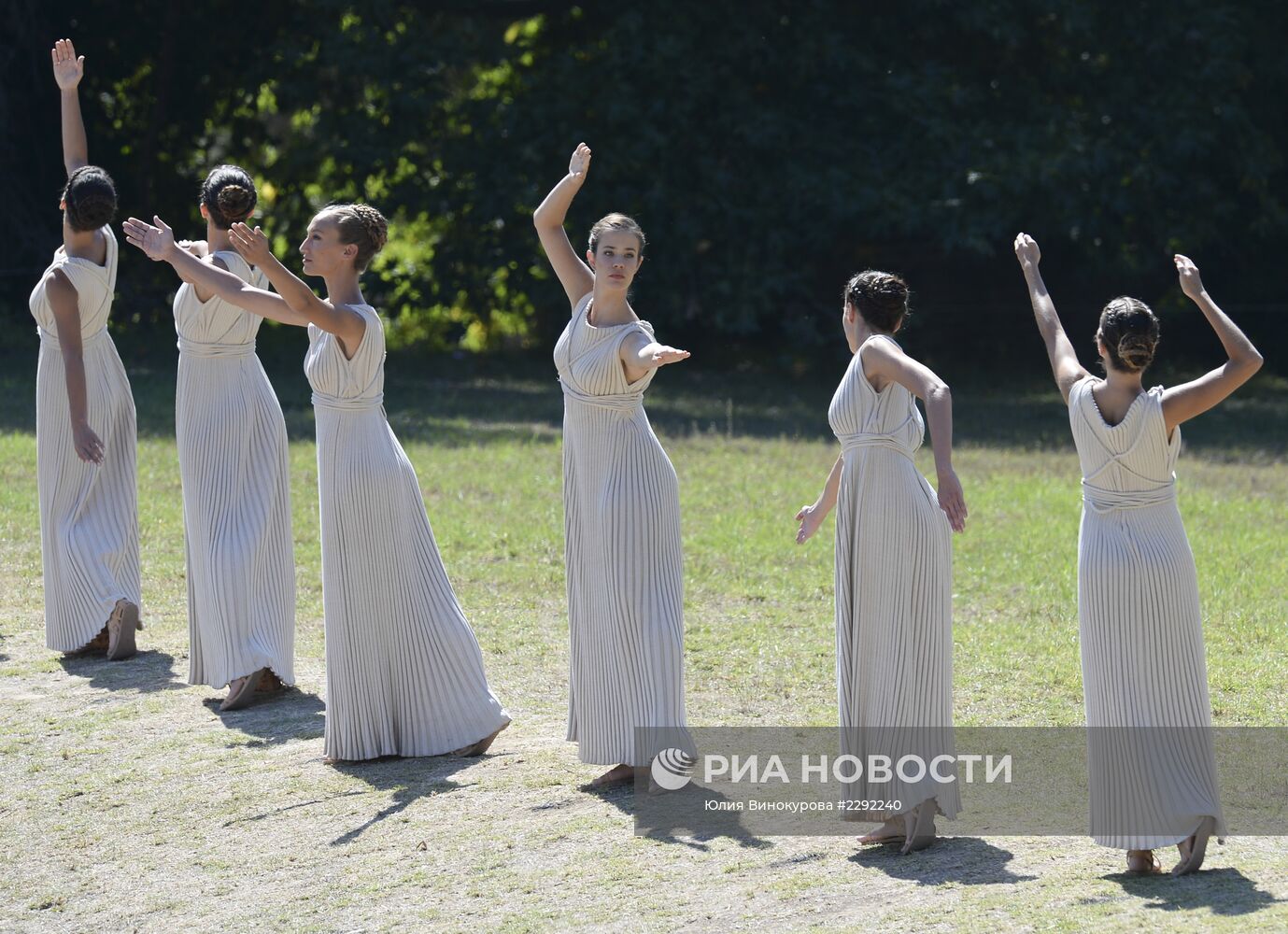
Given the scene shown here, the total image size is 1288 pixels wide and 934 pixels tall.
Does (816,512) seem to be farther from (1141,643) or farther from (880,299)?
(1141,643)

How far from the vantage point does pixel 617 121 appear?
67.8ft

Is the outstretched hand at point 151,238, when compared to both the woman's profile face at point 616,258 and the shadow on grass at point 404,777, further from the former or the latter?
the shadow on grass at point 404,777

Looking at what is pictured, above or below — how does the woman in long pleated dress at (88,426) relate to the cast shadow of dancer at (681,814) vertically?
above

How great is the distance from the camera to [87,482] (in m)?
8.74

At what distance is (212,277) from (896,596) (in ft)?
9.33

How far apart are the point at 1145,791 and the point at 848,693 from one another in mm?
974

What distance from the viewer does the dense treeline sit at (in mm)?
20562

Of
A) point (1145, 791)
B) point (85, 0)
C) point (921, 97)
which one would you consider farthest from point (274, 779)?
point (85, 0)

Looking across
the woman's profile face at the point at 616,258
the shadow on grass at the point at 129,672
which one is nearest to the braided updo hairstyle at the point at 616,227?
the woman's profile face at the point at 616,258

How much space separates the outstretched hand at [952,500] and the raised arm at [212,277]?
8.31ft

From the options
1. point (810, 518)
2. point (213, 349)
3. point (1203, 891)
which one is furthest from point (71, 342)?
point (1203, 891)

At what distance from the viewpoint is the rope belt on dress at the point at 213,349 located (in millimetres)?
7793

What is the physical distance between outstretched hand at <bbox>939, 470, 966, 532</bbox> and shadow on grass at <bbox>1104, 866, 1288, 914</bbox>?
1.15 m

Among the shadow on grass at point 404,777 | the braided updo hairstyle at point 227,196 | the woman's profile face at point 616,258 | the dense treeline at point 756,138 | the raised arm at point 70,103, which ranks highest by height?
the dense treeline at point 756,138
